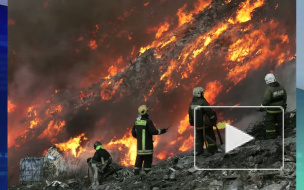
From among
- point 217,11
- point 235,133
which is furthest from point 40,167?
point 217,11

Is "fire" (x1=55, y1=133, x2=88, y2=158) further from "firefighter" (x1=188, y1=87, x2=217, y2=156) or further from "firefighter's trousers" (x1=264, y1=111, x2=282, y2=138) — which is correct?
"firefighter's trousers" (x1=264, y1=111, x2=282, y2=138)

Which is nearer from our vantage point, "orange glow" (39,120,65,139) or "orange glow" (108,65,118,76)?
"orange glow" (39,120,65,139)

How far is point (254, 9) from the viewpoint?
9.13 meters

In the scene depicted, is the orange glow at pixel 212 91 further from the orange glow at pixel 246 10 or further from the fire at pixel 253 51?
the orange glow at pixel 246 10

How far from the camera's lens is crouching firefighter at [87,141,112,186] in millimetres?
9266

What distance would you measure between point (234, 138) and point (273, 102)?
1270 millimetres

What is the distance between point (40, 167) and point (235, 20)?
521 centimetres

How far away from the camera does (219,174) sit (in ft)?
28.2

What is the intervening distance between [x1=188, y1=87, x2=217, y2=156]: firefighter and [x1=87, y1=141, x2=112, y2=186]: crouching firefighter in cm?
195

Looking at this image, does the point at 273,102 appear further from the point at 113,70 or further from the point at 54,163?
the point at 54,163

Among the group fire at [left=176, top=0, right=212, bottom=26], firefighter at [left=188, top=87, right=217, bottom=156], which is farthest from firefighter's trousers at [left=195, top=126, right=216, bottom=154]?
fire at [left=176, top=0, right=212, bottom=26]

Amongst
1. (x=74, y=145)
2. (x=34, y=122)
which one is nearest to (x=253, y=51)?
(x=74, y=145)

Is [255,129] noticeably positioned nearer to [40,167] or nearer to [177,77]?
[177,77]
